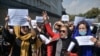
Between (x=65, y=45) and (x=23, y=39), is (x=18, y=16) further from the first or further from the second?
(x=65, y=45)

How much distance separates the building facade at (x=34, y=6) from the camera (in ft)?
122

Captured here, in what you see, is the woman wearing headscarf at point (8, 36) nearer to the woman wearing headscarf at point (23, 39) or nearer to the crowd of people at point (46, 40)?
the crowd of people at point (46, 40)

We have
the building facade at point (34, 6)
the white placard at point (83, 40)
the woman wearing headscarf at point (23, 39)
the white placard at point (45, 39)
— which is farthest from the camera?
the building facade at point (34, 6)

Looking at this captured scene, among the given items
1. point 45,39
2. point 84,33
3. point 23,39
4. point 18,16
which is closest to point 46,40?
point 45,39

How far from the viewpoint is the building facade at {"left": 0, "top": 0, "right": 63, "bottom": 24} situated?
3711 centimetres

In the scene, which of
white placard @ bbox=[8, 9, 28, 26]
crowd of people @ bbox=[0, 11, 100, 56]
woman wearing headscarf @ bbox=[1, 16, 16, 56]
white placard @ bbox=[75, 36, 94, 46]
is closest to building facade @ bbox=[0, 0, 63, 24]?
crowd of people @ bbox=[0, 11, 100, 56]

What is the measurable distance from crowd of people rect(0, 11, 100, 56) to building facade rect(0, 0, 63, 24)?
22.4 m

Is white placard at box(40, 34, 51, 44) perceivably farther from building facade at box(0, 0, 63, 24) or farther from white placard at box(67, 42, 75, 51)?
building facade at box(0, 0, 63, 24)

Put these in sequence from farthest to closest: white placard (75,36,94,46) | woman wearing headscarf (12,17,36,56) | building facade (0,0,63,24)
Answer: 1. building facade (0,0,63,24)
2. woman wearing headscarf (12,17,36,56)
3. white placard (75,36,94,46)

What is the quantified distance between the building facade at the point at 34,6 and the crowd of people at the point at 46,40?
22411mm

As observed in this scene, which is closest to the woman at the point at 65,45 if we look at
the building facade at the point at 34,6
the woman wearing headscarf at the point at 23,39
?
the woman wearing headscarf at the point at 23,39

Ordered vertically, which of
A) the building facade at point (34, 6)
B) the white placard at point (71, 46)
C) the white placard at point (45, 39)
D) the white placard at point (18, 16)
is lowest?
the building facade at point (34, 6)

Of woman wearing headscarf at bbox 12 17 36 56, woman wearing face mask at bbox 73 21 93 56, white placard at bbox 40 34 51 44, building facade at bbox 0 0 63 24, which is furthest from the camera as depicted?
building facade at bbox 0 0 63 24

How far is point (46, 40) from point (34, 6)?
179 ft
